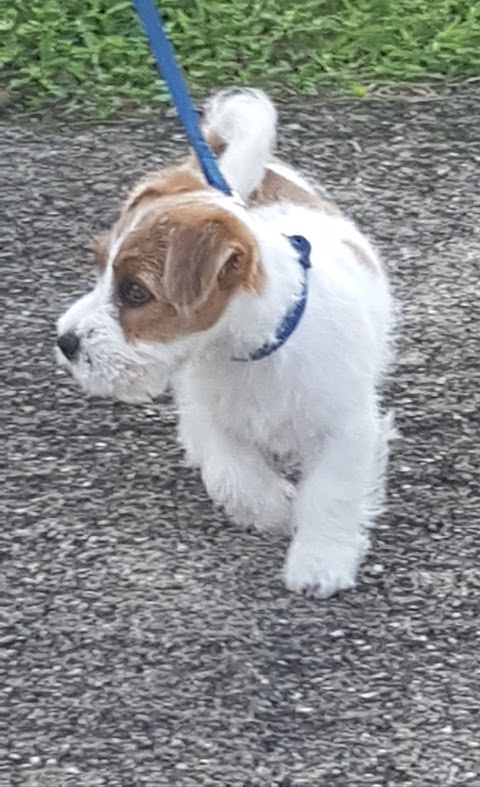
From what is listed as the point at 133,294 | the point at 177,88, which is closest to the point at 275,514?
the point at 133,294

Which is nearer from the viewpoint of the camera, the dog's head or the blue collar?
the dog's head

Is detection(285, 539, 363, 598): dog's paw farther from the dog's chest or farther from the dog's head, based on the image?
the dog's head

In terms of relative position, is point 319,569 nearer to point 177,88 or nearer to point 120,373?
point 120,373

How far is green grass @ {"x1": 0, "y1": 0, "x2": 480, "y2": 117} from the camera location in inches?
254

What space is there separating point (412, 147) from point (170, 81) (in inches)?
97.5

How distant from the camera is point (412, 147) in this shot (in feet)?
20.0

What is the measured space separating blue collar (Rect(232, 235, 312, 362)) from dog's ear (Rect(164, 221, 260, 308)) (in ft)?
0.93

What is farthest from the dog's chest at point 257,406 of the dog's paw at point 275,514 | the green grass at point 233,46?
the green grass at point 233,46

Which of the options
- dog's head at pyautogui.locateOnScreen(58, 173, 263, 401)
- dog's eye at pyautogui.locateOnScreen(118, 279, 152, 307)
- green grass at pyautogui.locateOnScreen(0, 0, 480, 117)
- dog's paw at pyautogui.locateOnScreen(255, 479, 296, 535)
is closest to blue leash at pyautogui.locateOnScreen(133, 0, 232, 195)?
dog's head at pyautogui.locateOnScreen(58, 173, 263, 401)

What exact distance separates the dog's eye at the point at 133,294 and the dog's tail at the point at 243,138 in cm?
60

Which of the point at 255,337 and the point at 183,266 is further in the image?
the point at 255,337

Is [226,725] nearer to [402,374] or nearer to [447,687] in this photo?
[447,687]

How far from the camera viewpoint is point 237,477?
14.2 feet

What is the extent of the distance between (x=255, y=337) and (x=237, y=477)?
628 millimetres
